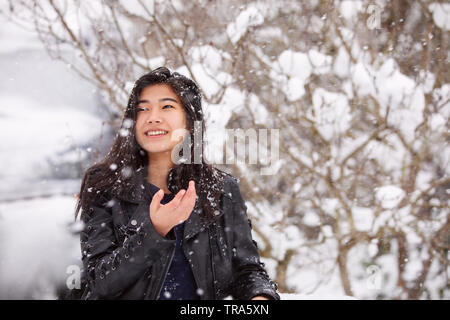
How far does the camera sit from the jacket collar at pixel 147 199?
1.28 m

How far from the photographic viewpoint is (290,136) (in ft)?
10.5

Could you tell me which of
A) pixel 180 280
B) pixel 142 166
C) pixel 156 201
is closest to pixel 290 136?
pixel 142 166

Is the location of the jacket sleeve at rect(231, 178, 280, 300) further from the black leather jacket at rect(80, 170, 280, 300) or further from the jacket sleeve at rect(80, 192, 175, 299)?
the jacket sleeve at rect(80, 192, 175, 299)

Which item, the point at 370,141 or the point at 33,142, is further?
the point at 370,141

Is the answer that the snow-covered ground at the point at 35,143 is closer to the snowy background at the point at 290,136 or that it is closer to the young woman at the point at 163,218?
the snowy background at the point at 290,136

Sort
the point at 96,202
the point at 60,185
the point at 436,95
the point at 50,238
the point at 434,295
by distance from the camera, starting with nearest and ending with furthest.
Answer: the point at 96,202 < the point at 50,238 < the point at 60,185 < the point at 436,95 < the point at 434,295

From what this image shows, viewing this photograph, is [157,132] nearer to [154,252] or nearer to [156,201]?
[156,201]

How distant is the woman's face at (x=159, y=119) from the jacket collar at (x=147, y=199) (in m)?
0.13

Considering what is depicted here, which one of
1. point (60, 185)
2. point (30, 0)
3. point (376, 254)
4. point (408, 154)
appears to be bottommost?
point (376, 254)
